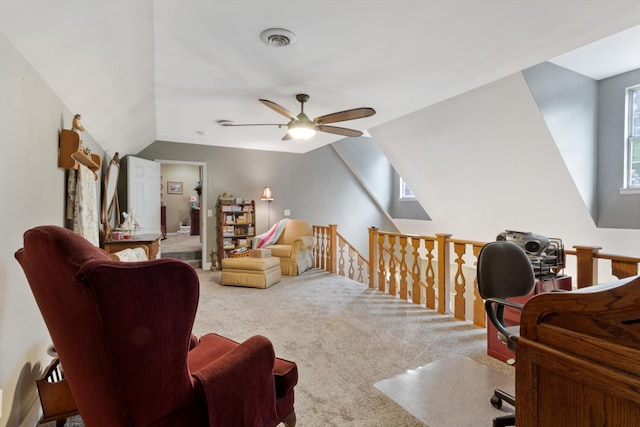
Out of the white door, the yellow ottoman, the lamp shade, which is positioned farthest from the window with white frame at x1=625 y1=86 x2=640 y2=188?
the white door

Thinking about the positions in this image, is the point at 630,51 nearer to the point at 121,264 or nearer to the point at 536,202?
the point at 536,202

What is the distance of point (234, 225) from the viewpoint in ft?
19.9

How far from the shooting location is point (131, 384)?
0.94 m

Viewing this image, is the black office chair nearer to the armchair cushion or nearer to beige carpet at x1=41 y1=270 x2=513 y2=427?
beige carpet at x1=41 y1=270 x2=513 y2=427

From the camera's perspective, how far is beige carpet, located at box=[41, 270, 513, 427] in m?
1.89

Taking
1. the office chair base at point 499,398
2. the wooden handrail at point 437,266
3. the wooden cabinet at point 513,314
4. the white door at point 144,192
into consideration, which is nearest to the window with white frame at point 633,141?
the wooden handrail at point 437,266

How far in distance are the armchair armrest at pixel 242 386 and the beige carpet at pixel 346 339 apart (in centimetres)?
61

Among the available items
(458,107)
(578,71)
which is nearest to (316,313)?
(458,107)

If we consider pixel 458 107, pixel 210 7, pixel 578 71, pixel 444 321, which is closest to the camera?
pixel 210 7

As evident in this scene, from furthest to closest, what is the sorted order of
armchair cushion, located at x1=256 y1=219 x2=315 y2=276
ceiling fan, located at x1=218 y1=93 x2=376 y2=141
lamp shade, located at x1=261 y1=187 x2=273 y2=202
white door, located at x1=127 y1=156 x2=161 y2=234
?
lamp shade, located at x1=261 y1=187 x2=273 y2=202 < armchair cushion, located at x1=256 y1=219 x2=315 y2=276 < white door, located at x1=127 y1=156 x2=161 y2=234 < ceiling fan, located at x1=218 y1=93 x2=376 y2=141

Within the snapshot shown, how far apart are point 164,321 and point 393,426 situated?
144 centimetres

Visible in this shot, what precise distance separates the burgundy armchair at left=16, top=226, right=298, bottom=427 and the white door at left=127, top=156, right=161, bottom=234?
420 cm

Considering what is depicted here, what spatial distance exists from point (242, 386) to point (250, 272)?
351cm

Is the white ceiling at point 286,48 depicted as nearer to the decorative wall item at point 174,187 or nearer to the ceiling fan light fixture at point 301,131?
the ceiling fan light fixture at point 301,131
